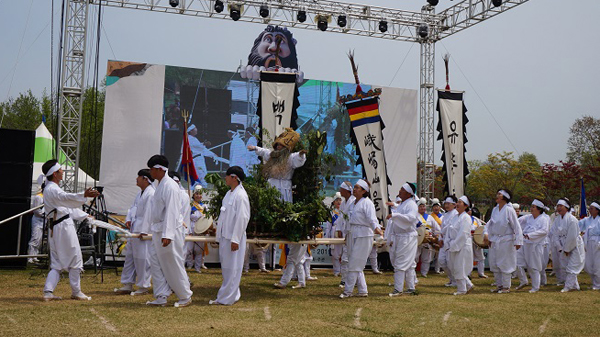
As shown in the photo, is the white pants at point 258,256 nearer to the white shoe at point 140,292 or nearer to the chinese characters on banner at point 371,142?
the chinese characters on banner at point 371,142

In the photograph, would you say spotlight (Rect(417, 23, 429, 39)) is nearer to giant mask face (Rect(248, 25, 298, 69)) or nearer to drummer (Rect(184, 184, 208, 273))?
giant mask face (Rect(248, 25, 298, 69))

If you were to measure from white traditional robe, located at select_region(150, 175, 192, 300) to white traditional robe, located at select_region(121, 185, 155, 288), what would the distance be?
4.25 feet

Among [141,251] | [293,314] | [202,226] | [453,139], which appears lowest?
[293,314]

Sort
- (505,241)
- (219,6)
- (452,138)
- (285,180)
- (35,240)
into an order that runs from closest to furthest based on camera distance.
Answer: (285,180) → (505,241) → (35,240) → (452,138) → (219,6)

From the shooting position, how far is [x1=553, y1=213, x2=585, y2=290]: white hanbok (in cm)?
1200

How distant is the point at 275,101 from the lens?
1562cm

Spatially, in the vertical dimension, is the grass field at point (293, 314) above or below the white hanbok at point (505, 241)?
below

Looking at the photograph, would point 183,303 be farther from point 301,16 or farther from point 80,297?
point 301,16

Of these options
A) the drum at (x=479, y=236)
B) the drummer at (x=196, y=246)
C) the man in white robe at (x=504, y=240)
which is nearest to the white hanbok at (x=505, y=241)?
the man in white robe at (x=504, y=240)

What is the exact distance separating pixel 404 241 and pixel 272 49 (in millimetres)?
13670

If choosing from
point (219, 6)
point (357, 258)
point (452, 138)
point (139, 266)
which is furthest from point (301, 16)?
point (139, 266)

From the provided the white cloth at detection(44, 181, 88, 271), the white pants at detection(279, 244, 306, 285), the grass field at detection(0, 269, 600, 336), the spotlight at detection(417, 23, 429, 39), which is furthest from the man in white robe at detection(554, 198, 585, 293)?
the white cloth at detection(44, 181, 88, 271)

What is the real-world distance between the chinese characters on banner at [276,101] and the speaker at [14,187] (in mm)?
5763

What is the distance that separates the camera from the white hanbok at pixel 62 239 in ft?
25.9
